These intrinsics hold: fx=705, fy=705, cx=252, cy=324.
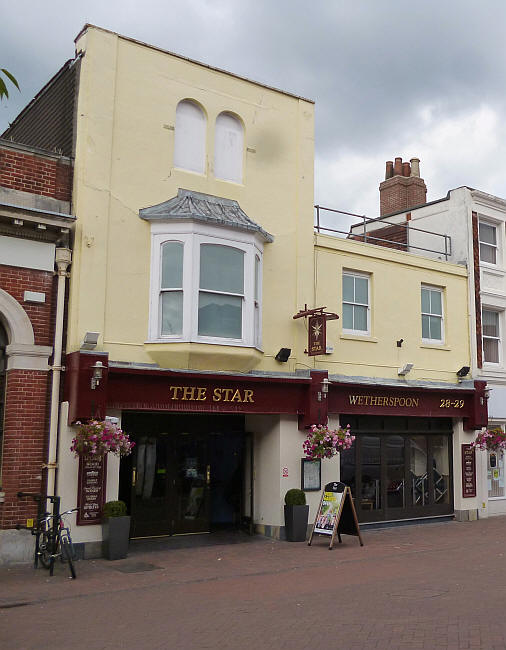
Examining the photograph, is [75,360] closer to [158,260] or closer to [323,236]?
[158,260]

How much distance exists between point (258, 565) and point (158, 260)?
6316 mm

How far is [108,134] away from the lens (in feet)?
46.9

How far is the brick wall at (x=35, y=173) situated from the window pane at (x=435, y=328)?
10.7 meters

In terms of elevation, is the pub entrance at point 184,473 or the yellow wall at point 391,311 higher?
the yellow wall at point 391,311

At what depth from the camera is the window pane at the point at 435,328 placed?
1974 cm

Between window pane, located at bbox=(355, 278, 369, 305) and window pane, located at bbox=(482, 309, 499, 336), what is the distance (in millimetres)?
4942

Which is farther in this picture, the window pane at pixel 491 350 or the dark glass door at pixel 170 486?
the window pane at pixel 491 350

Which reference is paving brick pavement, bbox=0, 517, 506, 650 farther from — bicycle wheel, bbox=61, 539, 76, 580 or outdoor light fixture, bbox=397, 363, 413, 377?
outdoor light fixture, bbox=397, 363, 413, 377

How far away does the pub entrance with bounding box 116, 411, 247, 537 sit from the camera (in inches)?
613

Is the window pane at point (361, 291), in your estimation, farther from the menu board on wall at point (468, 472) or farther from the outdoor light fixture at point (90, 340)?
the outdoor light fixture at point (90, 340)

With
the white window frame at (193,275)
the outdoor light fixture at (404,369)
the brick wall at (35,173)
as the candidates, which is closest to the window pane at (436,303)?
the outdoor light fixture at (404,369)

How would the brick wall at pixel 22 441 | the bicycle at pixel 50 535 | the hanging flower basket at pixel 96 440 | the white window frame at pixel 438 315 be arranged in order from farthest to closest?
1. the white window frame at pixel 438 315
2. the brick wall at pixel 22 441
3. the hanging flower basket at pixel 96 440
4. the bicycle at pixel 50 535

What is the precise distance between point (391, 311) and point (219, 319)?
5.82 metres

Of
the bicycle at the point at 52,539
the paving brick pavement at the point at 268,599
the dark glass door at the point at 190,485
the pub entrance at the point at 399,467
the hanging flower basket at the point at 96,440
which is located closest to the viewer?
the paving brick pavement at the point at 268,599
